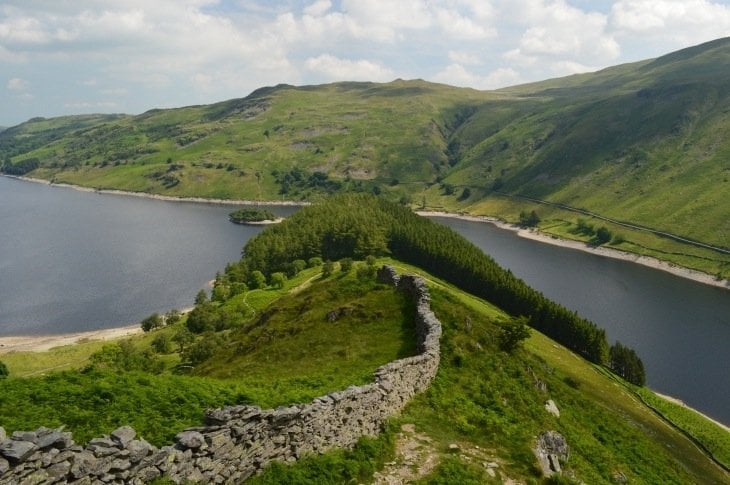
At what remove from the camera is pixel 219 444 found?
1906cm

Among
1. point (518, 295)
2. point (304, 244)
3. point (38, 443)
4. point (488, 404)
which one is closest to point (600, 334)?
point (518, 295)

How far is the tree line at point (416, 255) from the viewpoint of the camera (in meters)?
116

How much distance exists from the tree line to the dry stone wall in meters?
95.2

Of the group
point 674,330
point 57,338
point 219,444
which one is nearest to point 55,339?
point 57,338

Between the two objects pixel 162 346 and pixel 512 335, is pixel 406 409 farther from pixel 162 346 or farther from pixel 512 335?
pixel 162 346

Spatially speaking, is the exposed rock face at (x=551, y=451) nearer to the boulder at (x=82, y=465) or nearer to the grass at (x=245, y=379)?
the grass at (x=245, y=379)

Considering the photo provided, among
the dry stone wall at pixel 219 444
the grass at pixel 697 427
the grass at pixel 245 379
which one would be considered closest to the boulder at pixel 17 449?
the dry stone wall at pixel 219 444

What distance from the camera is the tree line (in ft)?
379

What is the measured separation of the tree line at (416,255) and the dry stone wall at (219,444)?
3747 inches

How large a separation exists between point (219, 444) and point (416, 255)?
469ft

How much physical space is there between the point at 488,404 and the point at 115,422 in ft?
79.1

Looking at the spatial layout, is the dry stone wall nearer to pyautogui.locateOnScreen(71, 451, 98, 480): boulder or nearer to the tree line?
pyautogui.locateOnScreen(71, 451, 98, 480): boulder

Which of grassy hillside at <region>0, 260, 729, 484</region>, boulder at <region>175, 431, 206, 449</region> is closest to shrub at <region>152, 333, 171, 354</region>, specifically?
grassy hillside at <region>0, 260, 729, 484</region>

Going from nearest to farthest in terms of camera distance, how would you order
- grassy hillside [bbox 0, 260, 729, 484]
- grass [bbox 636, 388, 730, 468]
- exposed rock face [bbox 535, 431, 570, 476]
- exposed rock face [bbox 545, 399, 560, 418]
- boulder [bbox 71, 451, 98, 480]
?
boulder [bbox 71, 451, 98, 480] → grassy hillside [bbox 0, 260, 729, 484] → exposed rock face [bbox 535, 431, 570, 476] → exposed rock face [bbox 545, 399, 560, 418] → grass [bbox 636, 388, 730, 468]
